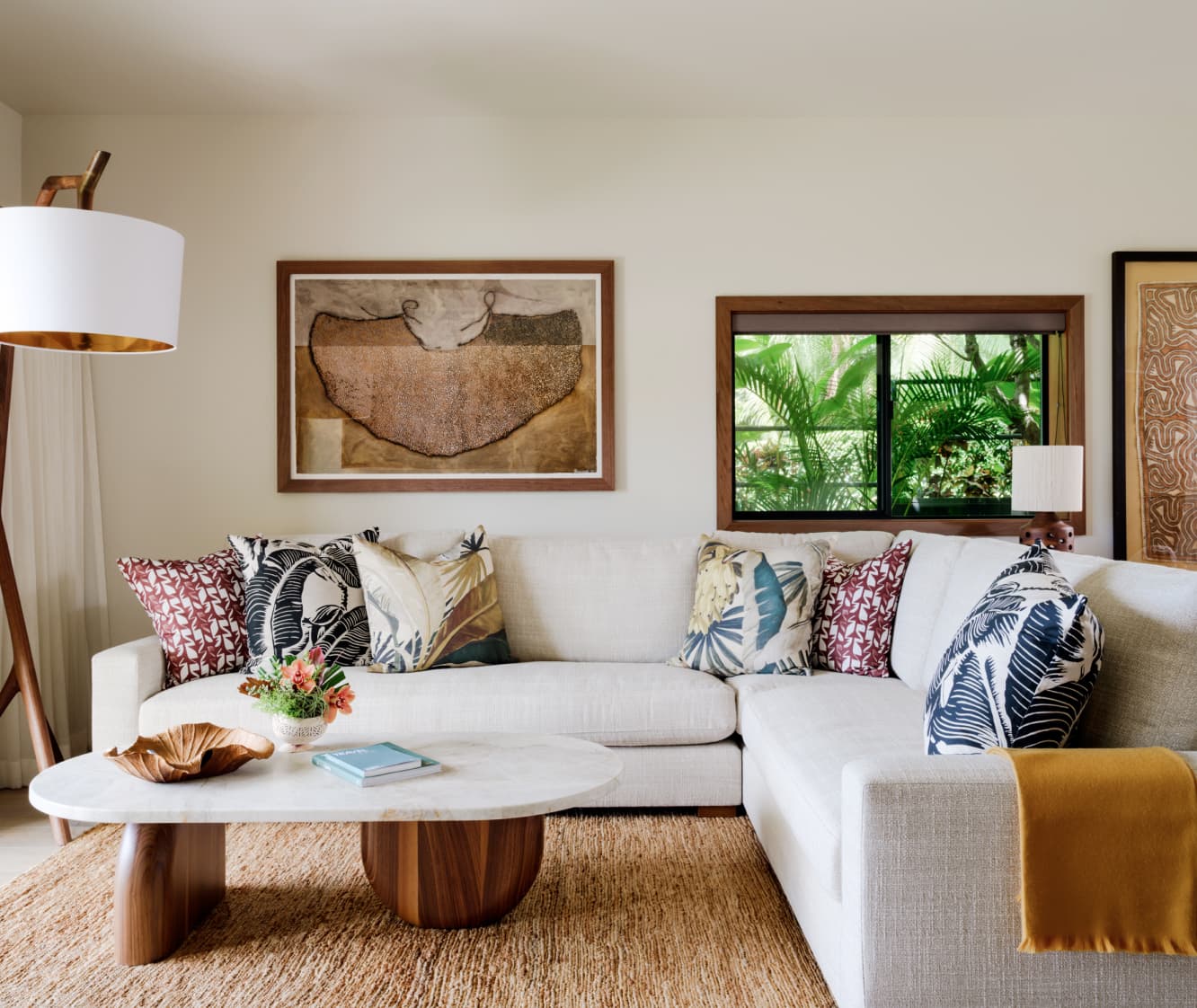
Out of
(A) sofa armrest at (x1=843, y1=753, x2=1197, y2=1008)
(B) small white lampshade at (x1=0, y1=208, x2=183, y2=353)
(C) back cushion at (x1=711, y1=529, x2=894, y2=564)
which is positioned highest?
(B) small white lampshade at (x1=0, y1=208, x2=183, y2=353)

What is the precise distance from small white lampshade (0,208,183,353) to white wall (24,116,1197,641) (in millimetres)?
1744

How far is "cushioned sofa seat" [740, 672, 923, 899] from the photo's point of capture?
1802mm

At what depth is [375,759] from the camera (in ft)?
6.66

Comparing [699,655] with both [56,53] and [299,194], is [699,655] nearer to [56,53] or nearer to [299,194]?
[299,194]

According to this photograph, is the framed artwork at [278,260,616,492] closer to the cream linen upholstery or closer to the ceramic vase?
the cream linen upholstery

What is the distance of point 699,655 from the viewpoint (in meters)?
3.09

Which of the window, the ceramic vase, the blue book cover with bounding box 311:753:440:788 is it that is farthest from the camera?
the window

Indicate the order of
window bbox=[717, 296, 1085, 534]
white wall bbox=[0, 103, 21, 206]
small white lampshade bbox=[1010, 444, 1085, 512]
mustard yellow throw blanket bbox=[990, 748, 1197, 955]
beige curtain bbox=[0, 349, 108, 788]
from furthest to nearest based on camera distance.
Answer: window bbox=[717, 296, 1085, 534], white wall bbox=[0, 103, 21, 206], small white lampshade bbox=[1010, 444, 1085, 512], beige curtain bbox=[0, 349, 108, 788], mustard yellow throw blanket bbox=[990, 748, 1197, 955]

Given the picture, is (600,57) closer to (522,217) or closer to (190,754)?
(522,217)

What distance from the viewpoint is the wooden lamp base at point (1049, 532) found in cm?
351

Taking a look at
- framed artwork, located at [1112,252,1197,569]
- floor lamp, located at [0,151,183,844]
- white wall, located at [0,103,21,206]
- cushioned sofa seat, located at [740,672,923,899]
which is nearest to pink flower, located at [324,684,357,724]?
floor lamp, located at [0,151,183,844]

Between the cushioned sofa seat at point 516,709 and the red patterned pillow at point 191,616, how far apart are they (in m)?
0.15

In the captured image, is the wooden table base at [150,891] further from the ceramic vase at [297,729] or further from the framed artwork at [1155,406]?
the framed artwork at [1155,406]

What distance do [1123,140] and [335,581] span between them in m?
3.63
